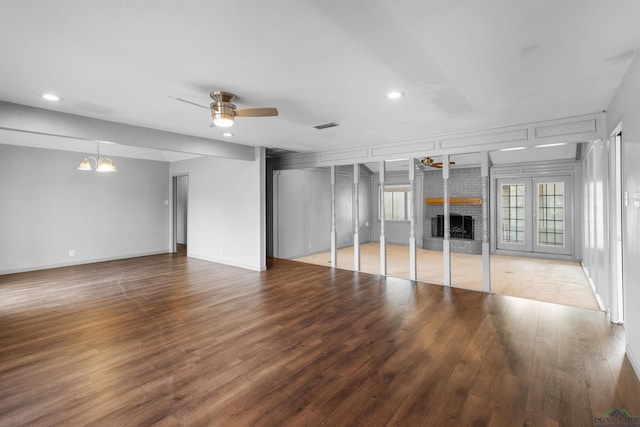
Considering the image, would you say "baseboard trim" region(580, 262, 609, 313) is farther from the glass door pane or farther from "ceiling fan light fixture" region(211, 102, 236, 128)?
"ceiling fan light fixture" region(211, 102, 236, 128)

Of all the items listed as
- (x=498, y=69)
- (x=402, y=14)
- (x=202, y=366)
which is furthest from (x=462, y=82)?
(x=202, y=366)

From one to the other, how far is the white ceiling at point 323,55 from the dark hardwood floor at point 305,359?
2.46 m

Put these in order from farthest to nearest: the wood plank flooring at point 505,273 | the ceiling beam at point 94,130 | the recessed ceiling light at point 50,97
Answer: the wood plank flooring at point 505,273
the ceiling beam at point 94,130
the recessed ceiling light at point 50,97

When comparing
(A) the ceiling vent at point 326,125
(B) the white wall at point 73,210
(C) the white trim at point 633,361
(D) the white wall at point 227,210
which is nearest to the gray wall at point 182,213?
(B) the white wall at point 73,210

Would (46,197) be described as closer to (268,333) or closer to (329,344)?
(268,333)

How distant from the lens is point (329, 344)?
293 centimetres

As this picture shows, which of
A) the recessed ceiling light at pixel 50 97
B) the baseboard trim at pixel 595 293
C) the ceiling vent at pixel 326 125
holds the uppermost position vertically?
the ceiling vent at pixel 326 125

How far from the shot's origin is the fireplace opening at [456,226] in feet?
28.1

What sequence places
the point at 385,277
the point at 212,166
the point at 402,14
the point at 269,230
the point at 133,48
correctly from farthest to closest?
the point at 269,230
the point at 212,166
the point at 385,277
the point at 133,48
the point at 402,14

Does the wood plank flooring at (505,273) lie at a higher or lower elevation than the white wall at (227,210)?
lower

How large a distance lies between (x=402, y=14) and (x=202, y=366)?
9.68ft

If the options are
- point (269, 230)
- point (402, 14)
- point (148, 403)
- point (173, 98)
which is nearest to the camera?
point (402, 14)

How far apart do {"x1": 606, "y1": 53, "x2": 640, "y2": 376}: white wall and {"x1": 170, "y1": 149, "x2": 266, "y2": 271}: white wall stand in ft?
17.1

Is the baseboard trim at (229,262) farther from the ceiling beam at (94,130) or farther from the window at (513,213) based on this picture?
the window at (513,213)
